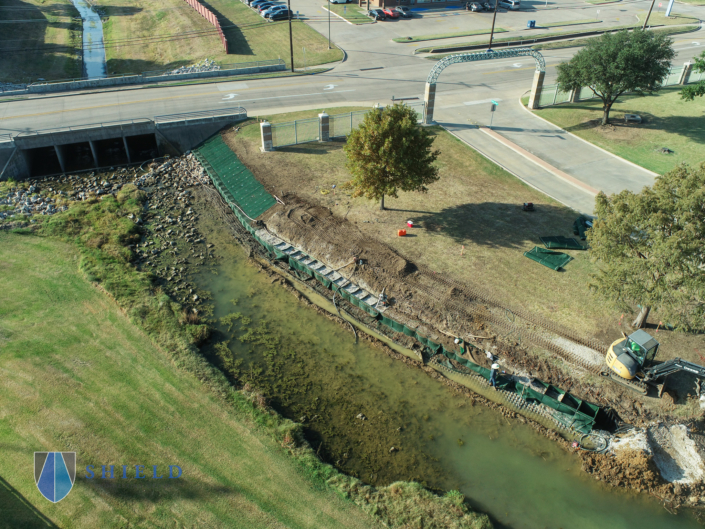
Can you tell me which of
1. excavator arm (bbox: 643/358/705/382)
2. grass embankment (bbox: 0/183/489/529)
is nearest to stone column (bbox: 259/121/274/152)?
grass embankment (bbox: 0/183/489/529)

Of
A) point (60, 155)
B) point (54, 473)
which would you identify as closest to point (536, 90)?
point (60, 155)

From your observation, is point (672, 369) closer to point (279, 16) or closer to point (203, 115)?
point (203, 115)

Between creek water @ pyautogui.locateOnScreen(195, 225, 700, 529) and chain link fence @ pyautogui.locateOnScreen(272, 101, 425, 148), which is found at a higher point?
chain link fence @ pyautogui.locateOnScreen(272, 101, 425, 148)

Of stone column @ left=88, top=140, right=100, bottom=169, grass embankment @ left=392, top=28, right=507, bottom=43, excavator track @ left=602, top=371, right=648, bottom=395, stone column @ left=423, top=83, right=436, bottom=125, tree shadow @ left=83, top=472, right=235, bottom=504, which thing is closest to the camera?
tree shadow @ left=83, top=472, right=235, bottom=504

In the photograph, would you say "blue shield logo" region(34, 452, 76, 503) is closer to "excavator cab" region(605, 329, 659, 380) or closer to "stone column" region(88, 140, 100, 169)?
"excavator cab" region(605, 329, 659, 380)

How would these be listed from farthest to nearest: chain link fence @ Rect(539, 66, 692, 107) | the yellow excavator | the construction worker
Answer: chain link fence @ Rect(539, 66, 692, 107) → the construction worker → the yellow excavator

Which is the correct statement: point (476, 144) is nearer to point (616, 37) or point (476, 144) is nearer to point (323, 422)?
point (616, 37)

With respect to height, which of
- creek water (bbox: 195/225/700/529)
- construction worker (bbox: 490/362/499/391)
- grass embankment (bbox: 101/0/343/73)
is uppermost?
grass embankment (bbox: 101/0/343/73)
